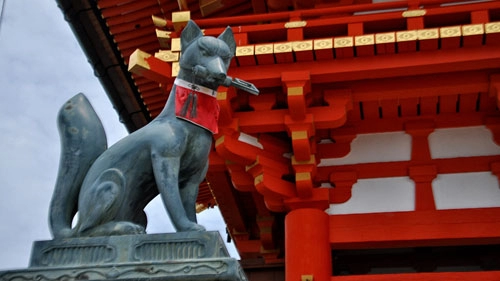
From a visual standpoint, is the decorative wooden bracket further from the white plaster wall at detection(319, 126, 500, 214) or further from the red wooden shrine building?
the white plaster wall at detection(319, 126, 500, 214)

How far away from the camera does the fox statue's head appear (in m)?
3.39

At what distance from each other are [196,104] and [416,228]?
416 centimetres

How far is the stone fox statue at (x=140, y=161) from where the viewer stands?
3.18 m

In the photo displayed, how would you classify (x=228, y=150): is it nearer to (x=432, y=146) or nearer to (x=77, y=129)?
(x=432, y=146)

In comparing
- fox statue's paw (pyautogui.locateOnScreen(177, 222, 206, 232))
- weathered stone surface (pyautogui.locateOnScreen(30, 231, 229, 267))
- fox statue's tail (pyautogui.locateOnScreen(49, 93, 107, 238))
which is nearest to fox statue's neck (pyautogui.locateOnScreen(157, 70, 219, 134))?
fox statue's tail (pyautogui.locateOnScreen(49, 93, 107, 238))

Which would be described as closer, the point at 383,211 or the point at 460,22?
the point at 460,22

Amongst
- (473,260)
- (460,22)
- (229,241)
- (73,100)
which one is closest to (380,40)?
(460,22)

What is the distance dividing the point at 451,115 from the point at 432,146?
364mm

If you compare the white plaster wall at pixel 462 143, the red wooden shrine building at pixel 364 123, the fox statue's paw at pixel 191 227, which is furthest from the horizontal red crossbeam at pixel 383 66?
the fox statue's paw at pixel 191 227

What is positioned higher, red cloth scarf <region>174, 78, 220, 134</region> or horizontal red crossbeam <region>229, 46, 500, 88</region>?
horizontal red crossbeam <region>229, 46, 500, 88</region>

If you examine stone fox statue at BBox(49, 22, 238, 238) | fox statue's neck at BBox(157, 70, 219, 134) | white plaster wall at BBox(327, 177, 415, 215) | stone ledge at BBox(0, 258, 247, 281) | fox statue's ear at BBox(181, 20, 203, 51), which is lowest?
stone ledge at BBox(0, 258, 247, 281)

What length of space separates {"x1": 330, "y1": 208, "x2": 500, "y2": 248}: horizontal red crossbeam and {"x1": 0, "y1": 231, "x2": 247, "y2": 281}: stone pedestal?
4.14m

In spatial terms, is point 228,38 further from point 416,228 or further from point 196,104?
point 416,228

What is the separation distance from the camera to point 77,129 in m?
3.31
